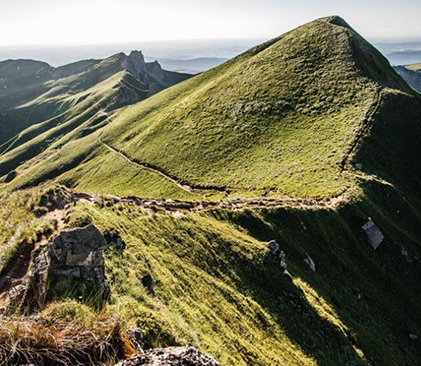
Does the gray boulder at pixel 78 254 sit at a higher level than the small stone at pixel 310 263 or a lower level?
higher

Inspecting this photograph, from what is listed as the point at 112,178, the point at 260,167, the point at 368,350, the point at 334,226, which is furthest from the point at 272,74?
the point at 368,350

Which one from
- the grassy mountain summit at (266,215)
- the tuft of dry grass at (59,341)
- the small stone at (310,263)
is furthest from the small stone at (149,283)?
the small stone at (310,263)

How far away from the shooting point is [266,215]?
3994 cm

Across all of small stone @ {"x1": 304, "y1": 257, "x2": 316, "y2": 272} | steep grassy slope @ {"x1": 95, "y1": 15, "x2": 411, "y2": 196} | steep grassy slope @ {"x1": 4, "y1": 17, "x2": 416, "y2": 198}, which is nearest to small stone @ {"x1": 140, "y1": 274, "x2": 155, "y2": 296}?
small stone @ {"x1": 304, "y1": 257, "x2": 316, "y2": 272}

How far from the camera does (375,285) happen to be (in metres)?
38.7

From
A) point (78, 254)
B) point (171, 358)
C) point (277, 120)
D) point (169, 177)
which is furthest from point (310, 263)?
point (277, 120)

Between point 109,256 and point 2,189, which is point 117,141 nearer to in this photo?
point 2,189

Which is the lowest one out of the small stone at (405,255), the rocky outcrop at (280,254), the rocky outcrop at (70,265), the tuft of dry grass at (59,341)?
the small stone at (405,255)

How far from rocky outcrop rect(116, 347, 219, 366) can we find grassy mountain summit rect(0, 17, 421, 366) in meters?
0.83

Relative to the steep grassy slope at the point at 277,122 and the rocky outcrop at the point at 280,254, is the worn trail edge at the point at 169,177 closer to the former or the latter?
the steep grassy slope at the point at 277,122

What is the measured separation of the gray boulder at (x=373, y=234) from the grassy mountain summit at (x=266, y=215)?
51 centimetres

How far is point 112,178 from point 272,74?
6342 centimetres

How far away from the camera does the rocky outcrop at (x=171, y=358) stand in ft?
21.6

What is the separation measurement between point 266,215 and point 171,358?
34054 mm
